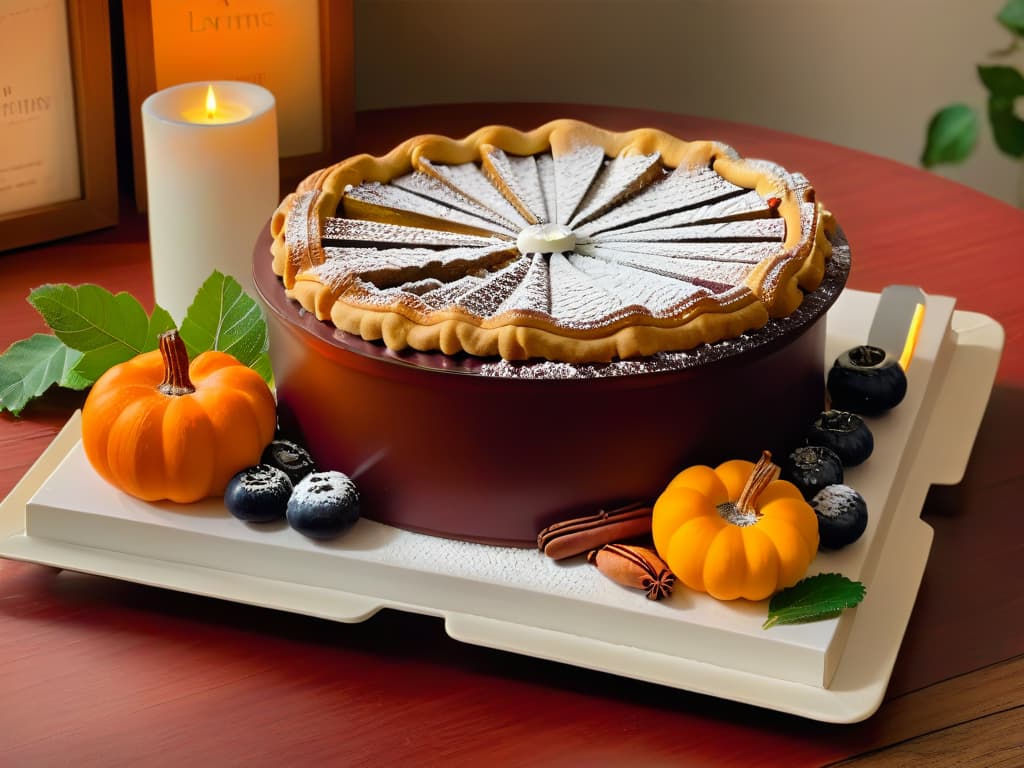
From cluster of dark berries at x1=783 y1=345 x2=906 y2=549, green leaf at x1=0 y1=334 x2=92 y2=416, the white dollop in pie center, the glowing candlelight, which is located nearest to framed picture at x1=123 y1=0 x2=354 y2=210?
the glowing candlelight

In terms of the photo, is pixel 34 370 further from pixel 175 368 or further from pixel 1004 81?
pixel 1004 81

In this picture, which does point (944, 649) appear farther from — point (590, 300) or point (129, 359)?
point (129, 359)

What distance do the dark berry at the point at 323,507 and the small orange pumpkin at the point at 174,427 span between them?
10cm

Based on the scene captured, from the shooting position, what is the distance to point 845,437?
66.7 inches

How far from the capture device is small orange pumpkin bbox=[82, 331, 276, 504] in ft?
5.13

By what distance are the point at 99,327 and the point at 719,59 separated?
80.4 inches

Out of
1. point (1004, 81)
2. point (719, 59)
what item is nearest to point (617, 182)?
point (719, 59)

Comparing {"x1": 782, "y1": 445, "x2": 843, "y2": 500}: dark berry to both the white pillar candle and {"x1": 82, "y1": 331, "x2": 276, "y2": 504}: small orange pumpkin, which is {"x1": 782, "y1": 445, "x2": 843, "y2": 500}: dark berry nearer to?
{"x1": 82, "y1": 331, "x2": 276, "y2": 504}: small orange pumpkin

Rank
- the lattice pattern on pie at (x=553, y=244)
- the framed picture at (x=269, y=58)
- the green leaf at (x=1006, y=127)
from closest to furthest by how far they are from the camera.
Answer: the lattice pattern on pie at (x=553, y=244)
the framed picture at (x=269, y=58)
the green leaf at (x=1006, y=127)

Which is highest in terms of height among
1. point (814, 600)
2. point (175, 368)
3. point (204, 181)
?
point (204, 181)

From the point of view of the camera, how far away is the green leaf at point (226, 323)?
5.91 ft

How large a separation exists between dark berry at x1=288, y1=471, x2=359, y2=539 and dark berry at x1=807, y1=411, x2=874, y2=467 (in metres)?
0.56

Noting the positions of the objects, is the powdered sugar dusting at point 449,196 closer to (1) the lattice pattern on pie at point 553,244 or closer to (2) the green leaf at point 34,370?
(1) the lattice pattern on pie at point 553,244

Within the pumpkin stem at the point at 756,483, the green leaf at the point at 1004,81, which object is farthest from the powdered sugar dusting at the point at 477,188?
the green leaf at the point at 1004,81
